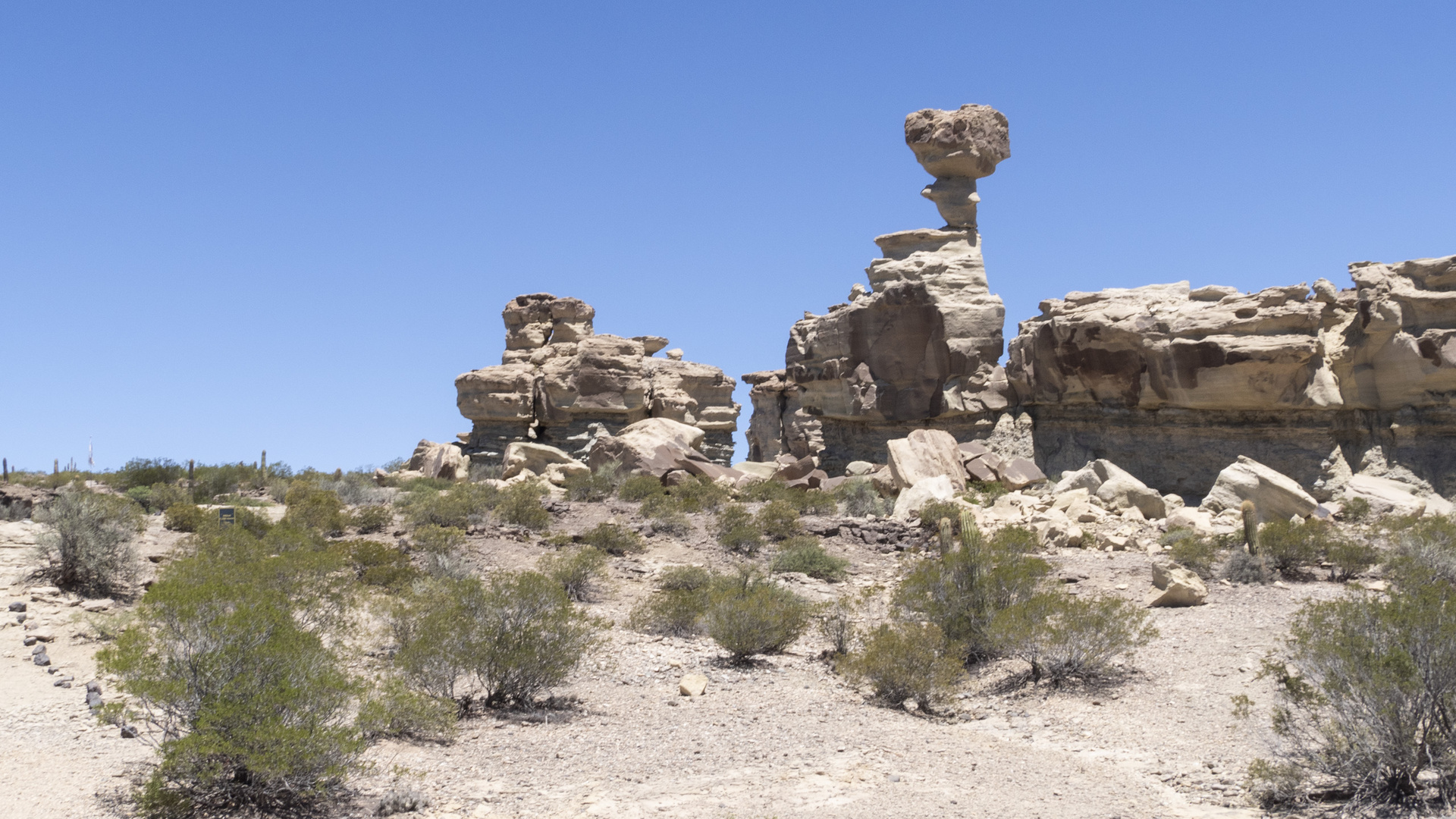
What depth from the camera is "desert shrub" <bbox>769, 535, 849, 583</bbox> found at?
15266 mm

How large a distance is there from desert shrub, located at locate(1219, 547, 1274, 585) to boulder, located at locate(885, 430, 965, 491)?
868 centimetres

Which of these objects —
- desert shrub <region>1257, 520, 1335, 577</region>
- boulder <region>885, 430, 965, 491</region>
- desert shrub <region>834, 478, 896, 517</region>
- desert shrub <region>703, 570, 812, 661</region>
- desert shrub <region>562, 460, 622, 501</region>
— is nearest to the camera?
desert shrub <region>703, 570, 812, 661</region>

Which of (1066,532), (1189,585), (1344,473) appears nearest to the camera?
(1189,585)

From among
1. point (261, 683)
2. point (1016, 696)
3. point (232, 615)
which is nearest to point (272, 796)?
point (261, 683)

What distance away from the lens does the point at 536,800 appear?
675cm

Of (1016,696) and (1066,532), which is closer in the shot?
(1016,696)

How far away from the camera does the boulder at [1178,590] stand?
41.1ft

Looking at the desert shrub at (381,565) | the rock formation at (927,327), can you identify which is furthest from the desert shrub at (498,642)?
the rock formation at (927,327)

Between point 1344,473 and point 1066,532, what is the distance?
34.8 ft

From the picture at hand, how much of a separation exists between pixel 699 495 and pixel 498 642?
41.6 ft

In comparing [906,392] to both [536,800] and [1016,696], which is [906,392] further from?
[536,800]

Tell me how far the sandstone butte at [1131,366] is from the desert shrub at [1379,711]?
58.7 feet

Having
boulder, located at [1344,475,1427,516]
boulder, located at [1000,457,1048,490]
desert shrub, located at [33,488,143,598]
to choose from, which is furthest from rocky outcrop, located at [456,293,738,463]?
desert shrub, located at [33,488,143,598]

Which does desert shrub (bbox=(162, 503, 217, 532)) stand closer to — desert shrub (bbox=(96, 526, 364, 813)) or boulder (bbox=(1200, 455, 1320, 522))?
desert shrub (bbox=(96, 526, 364, 813))
